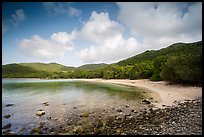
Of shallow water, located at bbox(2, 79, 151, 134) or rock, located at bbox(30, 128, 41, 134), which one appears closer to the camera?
rock, located at bbox(30, 128, 41, 134)

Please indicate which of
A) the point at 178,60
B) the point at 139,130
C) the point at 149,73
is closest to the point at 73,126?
the point at 139,130

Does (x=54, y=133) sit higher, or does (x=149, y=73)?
(x=149, y=73)

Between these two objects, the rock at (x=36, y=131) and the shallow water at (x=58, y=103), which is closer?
the rock at (x=36, y=131)

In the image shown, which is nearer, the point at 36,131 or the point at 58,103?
the point at 36,131

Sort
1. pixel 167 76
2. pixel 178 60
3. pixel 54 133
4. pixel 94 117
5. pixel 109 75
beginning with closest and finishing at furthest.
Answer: pixel 54 133
pixel 94 117
pixel 178 60
pixel 167 76
pixel 109 75

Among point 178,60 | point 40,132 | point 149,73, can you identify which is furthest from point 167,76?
point 40,132

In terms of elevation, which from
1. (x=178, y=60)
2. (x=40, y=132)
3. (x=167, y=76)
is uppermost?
(x=178, y=60)

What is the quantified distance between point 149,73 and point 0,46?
61950 mm

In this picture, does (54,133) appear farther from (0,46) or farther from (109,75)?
(109,75)

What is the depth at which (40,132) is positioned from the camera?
41.7 feet

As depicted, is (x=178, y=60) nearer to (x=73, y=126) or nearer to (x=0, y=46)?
(x=73, y=126)

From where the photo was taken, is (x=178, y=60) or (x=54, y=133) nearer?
A: (x=54, y=133)

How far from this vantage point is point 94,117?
53.3 feet

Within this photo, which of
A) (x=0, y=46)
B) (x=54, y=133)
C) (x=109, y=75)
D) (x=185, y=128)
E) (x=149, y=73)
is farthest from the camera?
(x=109, y=75)
